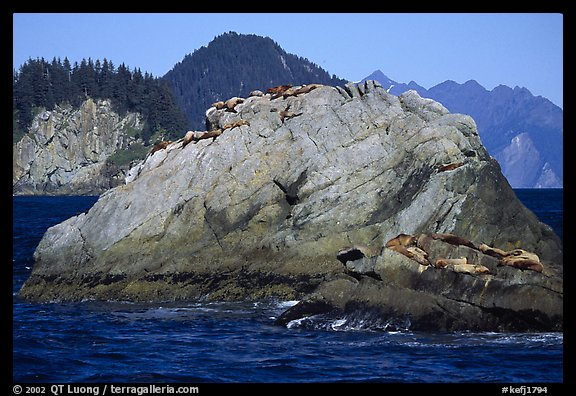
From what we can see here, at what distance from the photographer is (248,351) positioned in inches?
1005

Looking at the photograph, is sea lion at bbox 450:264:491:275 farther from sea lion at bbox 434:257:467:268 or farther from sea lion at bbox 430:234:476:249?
sea lion at bbox 430:234:476:249

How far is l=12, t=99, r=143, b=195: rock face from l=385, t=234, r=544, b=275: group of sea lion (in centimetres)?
15933

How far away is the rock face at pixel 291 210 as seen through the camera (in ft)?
115

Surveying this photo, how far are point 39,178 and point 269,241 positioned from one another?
160851 mm

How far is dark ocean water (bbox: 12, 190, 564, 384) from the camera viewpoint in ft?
74.5

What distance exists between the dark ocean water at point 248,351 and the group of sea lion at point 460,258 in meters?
2.76

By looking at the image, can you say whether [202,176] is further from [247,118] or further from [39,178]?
[39,178]

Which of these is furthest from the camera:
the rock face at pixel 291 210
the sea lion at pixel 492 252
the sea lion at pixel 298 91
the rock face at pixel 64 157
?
the rock face at pixel 64 157

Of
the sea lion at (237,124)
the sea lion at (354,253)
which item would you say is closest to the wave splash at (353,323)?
the sea lion at (354,253)

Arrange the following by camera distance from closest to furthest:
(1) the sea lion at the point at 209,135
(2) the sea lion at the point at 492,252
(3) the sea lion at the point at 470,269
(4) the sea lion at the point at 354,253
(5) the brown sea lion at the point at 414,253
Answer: (3) the sea lion at the point at 470,269 → (5) the brown sea lion at the point at 414,253 → (2) the sea lion at the point at 492,252 → (4) the sea lion at the point at 354,253 → (1) the sea lion at the point at 209,135

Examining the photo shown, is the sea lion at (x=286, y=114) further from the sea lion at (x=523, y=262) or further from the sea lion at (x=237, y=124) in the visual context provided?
the sea lion at (x=523, y=262)

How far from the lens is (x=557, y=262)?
3412cm
